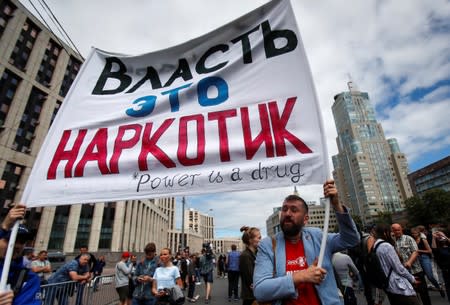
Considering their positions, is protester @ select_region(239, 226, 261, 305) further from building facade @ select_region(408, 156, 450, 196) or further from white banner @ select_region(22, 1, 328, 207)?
building facade @ select_region(408, 156, 450, 196)

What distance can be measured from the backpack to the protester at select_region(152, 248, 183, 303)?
3226 millimetres

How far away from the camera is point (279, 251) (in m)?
1.83

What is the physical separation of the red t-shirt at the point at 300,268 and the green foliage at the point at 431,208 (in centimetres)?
4791

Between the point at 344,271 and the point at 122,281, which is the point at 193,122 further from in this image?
the point at 122,281

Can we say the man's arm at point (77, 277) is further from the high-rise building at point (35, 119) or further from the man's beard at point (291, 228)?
the high-rise building at point (35, 119)

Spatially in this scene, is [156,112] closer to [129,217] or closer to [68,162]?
[68,162]

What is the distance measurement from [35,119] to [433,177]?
91.6 metres

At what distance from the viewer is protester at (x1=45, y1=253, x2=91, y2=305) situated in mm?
5593

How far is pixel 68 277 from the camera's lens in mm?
6039

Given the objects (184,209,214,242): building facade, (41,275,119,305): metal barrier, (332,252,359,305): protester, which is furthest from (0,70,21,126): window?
(184,209,214,242): building facade

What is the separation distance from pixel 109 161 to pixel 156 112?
27.6 inches

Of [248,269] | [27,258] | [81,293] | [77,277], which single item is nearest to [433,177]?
[248,269]

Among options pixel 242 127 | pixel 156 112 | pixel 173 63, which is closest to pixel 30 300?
pixel 156 112

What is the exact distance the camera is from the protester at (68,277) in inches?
220
